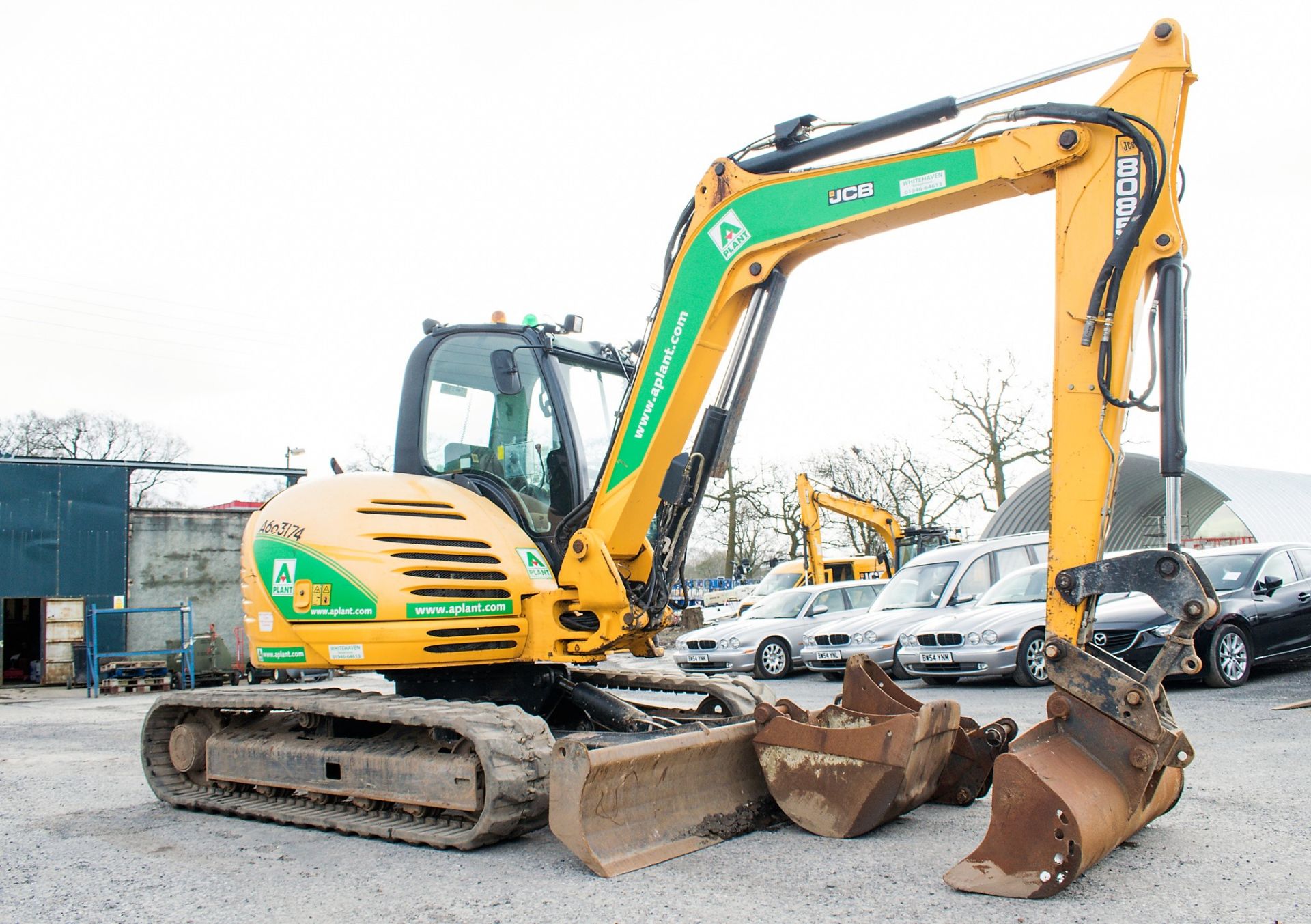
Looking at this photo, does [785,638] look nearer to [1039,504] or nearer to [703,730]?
[703,730]

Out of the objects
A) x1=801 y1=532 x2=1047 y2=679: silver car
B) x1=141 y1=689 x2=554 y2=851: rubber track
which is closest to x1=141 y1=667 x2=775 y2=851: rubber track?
x1=141 y1=689 x2=554 y2=851: rubber track

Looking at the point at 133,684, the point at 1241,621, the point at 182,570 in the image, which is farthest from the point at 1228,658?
the point at 182,570

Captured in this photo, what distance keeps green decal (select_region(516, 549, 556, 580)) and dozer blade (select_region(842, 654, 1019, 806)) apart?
5.80 feet

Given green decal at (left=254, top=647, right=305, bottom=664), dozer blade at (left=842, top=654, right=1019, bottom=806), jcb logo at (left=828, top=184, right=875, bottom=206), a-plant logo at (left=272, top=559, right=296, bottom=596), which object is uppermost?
jcb logo at (left=828, top=184, right=875, bottom=206)

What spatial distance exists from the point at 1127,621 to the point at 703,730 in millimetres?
7507

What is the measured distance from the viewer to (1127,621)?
36.5 ft

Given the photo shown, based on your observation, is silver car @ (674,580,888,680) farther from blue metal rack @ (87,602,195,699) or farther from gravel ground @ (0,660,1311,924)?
gravel ground @ (0,660,1311,924)

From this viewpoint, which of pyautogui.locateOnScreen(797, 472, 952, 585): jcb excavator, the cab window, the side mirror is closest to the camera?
the side mirror

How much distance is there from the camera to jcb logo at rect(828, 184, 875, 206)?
5297mm

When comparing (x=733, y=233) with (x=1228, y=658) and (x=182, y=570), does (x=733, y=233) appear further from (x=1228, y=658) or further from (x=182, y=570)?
(x=182, y=570)

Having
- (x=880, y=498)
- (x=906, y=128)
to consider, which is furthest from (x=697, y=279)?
(x=880, y=498)

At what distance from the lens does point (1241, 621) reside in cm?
1134

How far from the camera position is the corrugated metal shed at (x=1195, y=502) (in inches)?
1120

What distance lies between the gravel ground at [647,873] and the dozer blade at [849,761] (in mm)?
134
